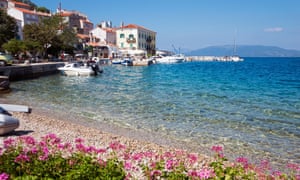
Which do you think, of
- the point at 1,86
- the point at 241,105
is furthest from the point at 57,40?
the point at 241,105

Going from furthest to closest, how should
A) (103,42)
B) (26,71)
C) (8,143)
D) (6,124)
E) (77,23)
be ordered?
(103,42) → (77,23) → (26,71) → (6,124) → (8,143)

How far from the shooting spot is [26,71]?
37.9 m

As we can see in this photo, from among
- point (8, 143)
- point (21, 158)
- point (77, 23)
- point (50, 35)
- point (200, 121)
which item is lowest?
point (200, 121)

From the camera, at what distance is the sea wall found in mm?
32978

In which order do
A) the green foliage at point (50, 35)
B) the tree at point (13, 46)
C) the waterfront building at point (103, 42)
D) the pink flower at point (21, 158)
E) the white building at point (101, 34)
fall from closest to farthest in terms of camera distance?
1. the pink flower at point (21, 158)
2. the tree at point (13, 46)
3. the green foliage at point (50, 35)
4. the waterfront building at point (103, 42)
5. the white building at point (101, 34)

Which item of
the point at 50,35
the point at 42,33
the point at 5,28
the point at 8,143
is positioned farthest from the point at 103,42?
the point at 8,143

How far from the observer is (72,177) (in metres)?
4.62

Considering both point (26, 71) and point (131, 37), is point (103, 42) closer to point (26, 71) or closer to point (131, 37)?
point (131, 37)

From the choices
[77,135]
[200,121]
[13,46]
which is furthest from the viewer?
[13,46]

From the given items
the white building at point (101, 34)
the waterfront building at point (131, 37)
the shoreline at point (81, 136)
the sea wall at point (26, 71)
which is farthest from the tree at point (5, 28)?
the waterfront building at point (131, 37)

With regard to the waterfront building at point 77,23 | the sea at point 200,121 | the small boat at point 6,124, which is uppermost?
the waterfront building at point 77,23

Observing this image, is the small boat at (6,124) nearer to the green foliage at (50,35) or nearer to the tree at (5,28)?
the tree at (5,28)

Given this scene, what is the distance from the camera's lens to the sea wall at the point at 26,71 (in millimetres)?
32978

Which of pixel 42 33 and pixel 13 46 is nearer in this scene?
pixel 13 46
